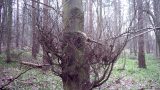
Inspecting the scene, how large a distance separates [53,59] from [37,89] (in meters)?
5.17

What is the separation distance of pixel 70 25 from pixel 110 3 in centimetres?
3804

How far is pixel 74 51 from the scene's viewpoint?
161 inches

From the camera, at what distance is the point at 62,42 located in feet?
13.5

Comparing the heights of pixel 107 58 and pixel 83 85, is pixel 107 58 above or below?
above

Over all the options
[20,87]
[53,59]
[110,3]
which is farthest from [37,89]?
[110,3]

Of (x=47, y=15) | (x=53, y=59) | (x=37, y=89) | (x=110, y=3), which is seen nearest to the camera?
(x=47, y=15)

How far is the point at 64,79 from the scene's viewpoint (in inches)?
168

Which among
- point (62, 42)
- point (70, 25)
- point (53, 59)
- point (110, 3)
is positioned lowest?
point (53, 59)

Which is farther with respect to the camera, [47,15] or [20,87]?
[20,87]

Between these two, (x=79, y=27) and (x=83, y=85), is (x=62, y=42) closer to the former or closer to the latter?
(x=79, y=27)

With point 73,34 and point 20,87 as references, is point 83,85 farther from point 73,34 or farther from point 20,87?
point 20,87

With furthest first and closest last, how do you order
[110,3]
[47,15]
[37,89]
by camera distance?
[110,3] < [37,89] < [47,15]

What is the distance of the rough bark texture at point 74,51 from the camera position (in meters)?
4.09

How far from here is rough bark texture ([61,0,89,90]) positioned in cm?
409
